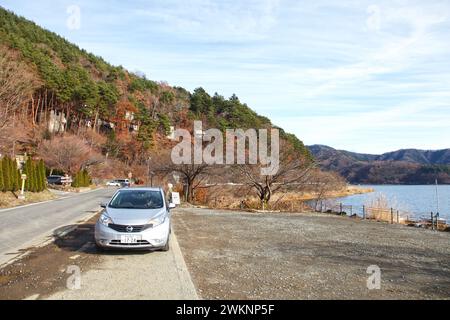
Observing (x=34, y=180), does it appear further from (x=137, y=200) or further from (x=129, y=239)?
(x=129, y=239)

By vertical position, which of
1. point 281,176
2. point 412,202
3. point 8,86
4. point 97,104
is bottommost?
point 412,202

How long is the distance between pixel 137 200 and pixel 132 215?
4.32 feet

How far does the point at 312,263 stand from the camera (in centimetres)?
781

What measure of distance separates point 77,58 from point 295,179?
6800 centimetres

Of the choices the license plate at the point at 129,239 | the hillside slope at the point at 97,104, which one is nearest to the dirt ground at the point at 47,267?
the license plate at the point at 129,239

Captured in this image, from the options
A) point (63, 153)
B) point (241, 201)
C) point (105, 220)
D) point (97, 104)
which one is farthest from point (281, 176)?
point (97, 104)

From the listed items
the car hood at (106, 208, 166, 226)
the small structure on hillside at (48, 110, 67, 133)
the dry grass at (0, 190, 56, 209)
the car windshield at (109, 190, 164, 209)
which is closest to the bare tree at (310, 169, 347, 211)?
the dry grass at (0, 190, 56, 209)

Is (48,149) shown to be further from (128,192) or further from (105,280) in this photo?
(105,280)

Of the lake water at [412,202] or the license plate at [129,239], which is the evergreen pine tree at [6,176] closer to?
the license plate at [129,239]

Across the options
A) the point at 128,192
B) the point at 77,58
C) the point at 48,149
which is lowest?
the point at 128,192

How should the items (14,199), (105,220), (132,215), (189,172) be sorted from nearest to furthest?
(105,220) < (132,215) < (14,199) < (189,172)

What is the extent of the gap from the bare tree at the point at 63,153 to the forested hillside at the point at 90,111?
135 mm

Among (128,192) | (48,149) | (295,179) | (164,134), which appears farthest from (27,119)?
(128,192)
